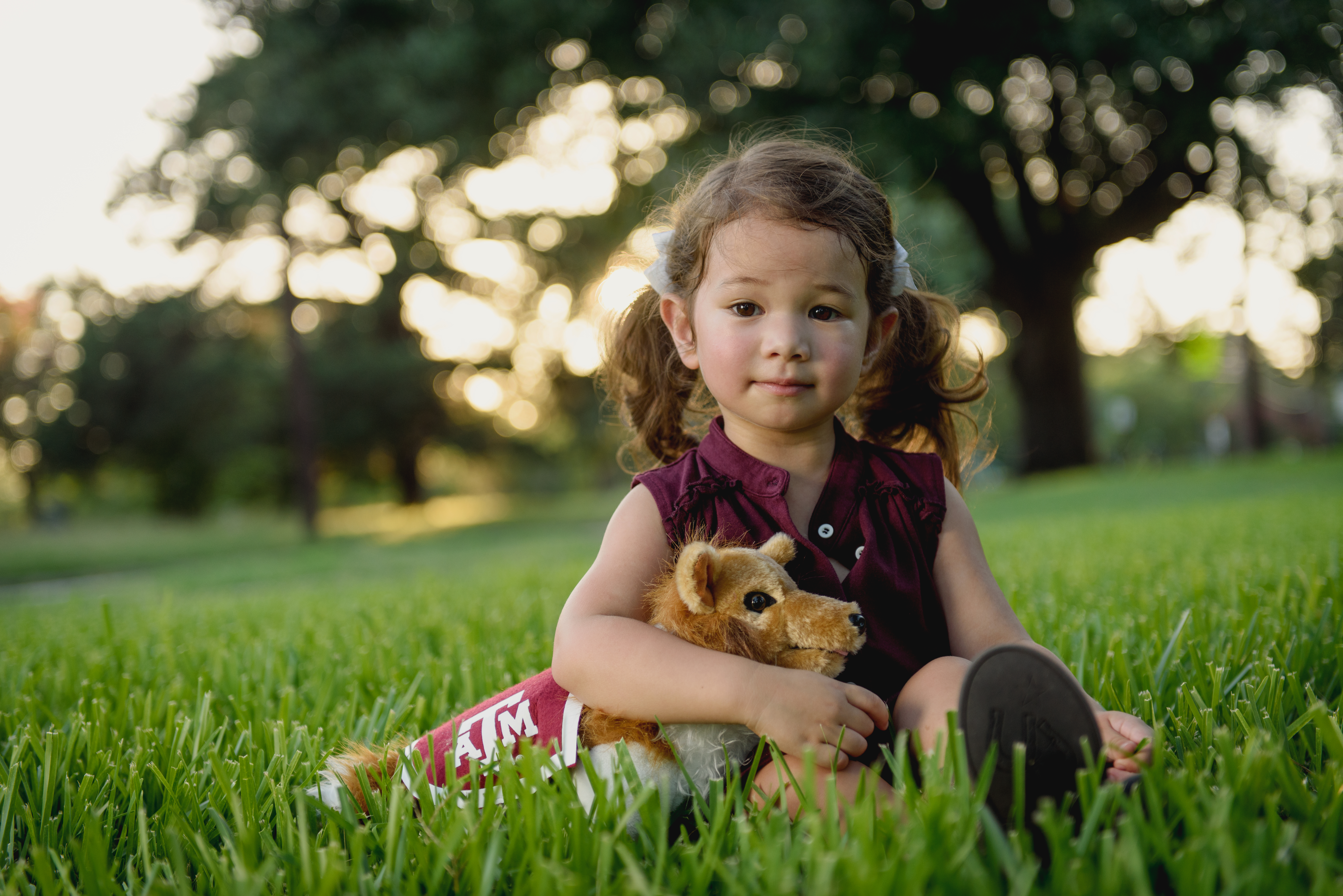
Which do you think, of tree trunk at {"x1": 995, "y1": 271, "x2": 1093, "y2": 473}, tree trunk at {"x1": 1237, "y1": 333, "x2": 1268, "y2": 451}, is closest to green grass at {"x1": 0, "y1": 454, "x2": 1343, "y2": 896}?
tree trunk at {"x1": 995, "y1": 271, "x2": 1093, "y2": 473}

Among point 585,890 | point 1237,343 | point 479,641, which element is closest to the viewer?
point 585,890

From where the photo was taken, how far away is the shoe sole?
3.74 ft

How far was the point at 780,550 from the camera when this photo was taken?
1.48 metres

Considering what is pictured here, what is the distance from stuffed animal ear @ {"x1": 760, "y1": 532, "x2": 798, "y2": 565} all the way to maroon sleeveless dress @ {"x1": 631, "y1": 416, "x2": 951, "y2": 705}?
82 millimetres

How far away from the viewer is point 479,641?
9.57 feet

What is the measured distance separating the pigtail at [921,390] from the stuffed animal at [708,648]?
887mm

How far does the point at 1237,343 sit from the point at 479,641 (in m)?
32.8

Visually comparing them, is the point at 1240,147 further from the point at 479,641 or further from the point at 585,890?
the point at 585,890

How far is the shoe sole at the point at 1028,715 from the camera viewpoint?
3.74 ft

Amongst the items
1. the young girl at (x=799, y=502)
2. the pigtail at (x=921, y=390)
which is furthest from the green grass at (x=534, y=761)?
the pigtail at (x=921, y=390)

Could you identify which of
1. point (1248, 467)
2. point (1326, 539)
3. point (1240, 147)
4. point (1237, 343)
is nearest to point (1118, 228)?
point (1240, 147)

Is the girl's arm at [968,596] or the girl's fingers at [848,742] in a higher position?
the girl's arm at [968,596]

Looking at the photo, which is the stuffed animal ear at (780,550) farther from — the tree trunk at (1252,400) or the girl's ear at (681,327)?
the tree trunk at (1252,400)

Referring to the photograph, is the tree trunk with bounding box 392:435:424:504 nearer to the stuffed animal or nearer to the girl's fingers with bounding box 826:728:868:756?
the stuffed animal
